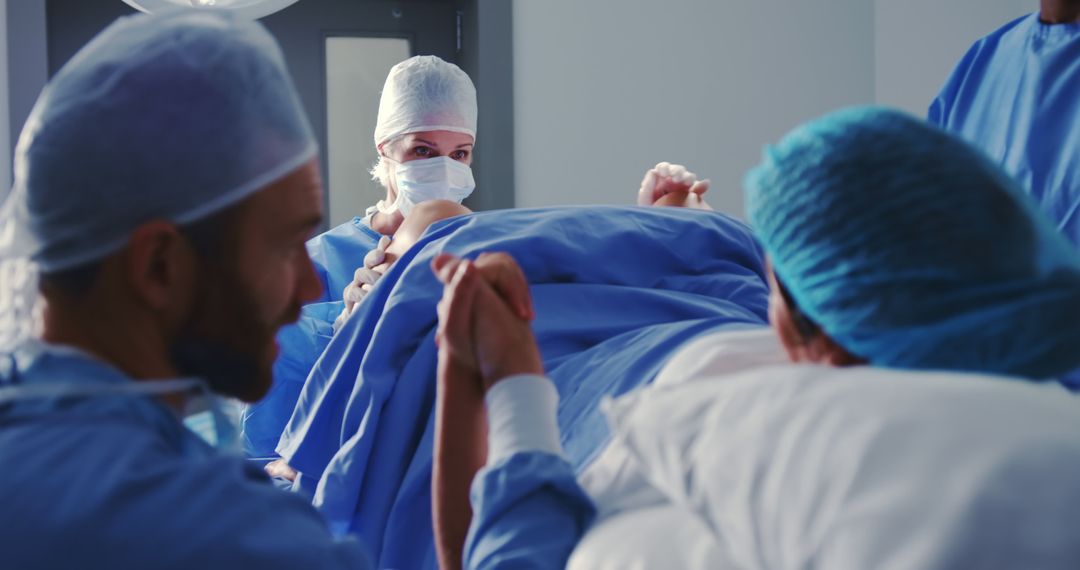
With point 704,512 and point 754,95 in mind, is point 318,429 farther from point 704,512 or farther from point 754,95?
point 754,95

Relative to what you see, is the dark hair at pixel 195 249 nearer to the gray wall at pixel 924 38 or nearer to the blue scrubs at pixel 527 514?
the blue scrubs at pixel 527 514

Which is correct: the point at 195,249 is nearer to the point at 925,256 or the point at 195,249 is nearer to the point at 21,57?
the point at 925,256

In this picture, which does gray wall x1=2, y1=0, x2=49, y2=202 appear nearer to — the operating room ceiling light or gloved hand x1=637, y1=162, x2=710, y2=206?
the operating room ceiling light

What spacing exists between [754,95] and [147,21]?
316 cm

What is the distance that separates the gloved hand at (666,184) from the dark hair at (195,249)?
1.29 m

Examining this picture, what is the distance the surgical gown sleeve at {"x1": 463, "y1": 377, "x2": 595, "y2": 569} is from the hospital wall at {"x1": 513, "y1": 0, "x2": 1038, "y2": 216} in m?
2.59

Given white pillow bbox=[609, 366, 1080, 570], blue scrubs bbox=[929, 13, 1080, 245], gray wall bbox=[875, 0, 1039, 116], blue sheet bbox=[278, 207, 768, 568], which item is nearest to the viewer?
white pillow bbox=[609, 366, 1080, 570]


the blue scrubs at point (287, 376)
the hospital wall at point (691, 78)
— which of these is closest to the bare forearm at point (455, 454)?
the blue scrubs at point (287, 376)

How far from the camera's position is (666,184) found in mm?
2123

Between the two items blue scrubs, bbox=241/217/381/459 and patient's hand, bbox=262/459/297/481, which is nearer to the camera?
patient's hand, bbox=262/459/297/481

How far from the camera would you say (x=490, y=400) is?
1.16 meters

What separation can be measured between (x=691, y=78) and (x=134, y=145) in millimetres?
3116

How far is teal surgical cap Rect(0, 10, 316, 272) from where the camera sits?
88 cm

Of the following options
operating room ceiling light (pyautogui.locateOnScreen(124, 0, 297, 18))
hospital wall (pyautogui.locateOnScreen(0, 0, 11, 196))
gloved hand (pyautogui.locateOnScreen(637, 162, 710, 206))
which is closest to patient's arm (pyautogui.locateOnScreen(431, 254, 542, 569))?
gloved hand (pyautogui.locateOnScreen(637, 162, 710, 206))
